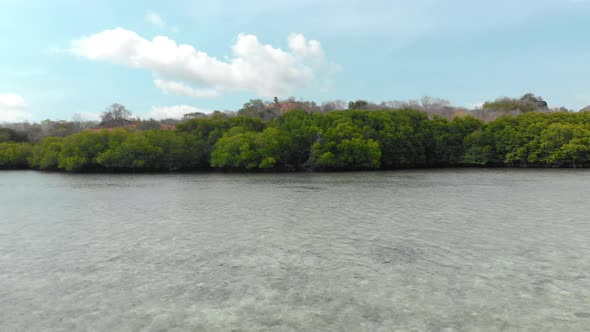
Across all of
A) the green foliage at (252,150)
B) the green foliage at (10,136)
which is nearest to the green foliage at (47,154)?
the green foliage at (10,136)

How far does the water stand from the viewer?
6.74 m

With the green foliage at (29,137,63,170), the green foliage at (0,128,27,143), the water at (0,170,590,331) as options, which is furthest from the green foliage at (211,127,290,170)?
the green foliage at (0,128,27,143)

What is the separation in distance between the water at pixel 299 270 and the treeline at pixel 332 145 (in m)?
38.4

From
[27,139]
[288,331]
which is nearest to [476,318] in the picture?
[288,331]

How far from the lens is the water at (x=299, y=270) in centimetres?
674

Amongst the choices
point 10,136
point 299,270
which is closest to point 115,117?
point 10,136

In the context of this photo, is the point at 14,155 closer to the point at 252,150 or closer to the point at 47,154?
the point at 47,154

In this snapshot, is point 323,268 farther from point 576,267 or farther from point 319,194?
point 319,194

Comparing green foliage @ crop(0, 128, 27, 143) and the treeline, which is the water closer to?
the treeline

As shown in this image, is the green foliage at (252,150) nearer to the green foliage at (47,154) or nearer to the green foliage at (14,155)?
the green foliage at (47,154)

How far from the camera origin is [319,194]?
26609 mm

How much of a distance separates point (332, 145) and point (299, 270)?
4733cm

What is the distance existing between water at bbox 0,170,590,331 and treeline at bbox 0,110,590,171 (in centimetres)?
3839

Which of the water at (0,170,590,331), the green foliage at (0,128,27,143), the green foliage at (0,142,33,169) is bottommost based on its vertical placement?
the water at (0,170,590,331)
